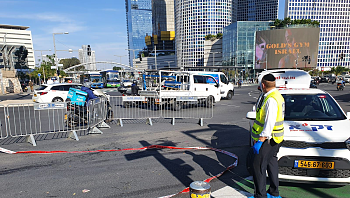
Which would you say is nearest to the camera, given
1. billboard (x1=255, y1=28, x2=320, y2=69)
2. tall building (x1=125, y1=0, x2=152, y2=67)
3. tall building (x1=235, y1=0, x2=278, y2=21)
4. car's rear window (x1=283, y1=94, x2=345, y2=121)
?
car's rear window (x1=283, y1=94, x2=345, y2=121)

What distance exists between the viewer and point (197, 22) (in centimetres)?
10175

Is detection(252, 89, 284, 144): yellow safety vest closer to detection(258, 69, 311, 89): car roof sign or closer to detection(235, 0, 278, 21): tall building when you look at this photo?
detection(258, 69, 311, 89): car roof sign

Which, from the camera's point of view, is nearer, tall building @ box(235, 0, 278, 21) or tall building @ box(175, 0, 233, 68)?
tall building @ box(175, 0, 233, 68)

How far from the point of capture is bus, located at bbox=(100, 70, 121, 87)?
37.8 m

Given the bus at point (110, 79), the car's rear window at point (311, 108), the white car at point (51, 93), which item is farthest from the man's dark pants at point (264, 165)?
the bus at point (110, 79)

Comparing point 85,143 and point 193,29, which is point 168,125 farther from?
point 193,29

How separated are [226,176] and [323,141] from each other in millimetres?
1801

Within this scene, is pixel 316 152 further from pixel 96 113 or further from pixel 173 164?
pixel 96 113

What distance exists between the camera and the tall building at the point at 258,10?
125312mm

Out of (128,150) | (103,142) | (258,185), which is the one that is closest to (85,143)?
(103,142)

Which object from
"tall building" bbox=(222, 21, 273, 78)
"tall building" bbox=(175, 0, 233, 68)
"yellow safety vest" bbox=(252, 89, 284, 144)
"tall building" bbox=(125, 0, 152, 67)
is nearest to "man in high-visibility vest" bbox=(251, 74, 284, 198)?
"yellow safety vest" bbox=(252, 89, 284, 144)

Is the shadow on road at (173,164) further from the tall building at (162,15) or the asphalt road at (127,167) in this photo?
the tall building at (162,15)

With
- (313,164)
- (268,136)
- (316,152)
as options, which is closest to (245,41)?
(316,152)

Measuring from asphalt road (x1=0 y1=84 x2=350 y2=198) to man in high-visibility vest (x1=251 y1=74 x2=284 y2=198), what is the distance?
2.78 ft
